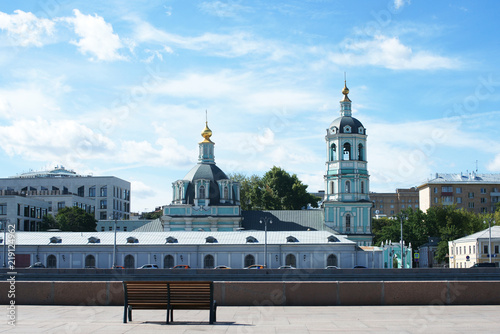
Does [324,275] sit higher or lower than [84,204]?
lower

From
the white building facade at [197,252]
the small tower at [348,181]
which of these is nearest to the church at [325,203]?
the small tower at [348,181]

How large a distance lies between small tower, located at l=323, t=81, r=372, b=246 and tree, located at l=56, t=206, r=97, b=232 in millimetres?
37241

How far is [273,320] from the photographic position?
17.2m

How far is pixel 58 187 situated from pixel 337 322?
353 feet

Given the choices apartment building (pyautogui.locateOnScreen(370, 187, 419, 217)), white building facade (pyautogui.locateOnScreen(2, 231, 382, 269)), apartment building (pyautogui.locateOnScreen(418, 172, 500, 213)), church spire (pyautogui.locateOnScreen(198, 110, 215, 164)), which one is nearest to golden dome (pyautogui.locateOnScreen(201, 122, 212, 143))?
church spire (pyautogui.locateOnScreen(198, 110, 215, 164))

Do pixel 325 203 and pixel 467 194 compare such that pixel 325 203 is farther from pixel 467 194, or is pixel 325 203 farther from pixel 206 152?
pixel 467 194

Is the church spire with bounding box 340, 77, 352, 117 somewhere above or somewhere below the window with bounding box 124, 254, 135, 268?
above

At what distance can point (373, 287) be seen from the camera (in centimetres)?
2086

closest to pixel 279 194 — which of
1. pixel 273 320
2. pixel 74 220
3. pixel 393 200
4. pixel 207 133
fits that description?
pixel 207 133

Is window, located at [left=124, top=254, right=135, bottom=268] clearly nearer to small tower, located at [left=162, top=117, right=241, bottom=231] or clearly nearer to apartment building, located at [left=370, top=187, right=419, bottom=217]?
small tower, located at [left=162, top=117, right=241, bottom=231]

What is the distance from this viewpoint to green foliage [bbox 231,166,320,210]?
9944cm

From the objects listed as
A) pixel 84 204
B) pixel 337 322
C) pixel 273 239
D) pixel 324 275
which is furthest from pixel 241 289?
pixel 84 204

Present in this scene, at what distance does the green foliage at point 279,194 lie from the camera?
99438 mm

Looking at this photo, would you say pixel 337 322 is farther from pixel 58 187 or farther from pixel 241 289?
pixel 58 187
